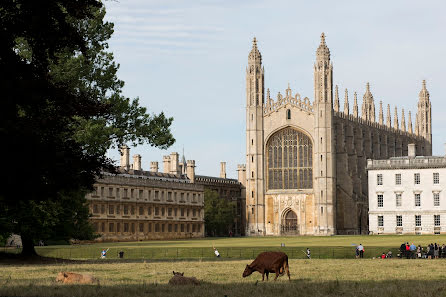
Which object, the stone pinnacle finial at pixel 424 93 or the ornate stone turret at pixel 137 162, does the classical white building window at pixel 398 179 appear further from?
the stone pinnacle finial at pixel 424 93

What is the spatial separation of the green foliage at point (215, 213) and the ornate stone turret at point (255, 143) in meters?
5.20

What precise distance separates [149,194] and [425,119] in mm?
58662

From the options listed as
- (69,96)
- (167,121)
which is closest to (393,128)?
(167,121)

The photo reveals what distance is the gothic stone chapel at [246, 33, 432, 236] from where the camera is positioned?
110 meters

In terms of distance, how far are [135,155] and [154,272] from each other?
9265 cm

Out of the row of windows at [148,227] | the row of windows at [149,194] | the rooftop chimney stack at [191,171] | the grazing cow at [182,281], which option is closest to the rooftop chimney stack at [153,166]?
the rooftop chimney stack at [191,171]

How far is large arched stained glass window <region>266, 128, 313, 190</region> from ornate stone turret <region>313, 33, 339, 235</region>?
178 cm

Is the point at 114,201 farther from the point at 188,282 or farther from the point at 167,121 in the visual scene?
the point at 188,282

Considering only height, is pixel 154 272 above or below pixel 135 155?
below

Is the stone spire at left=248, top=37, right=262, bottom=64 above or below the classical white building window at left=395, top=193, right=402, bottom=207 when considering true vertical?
above

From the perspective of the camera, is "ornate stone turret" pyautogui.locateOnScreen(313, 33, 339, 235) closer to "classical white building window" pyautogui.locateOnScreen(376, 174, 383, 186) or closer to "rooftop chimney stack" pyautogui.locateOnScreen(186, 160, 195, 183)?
"classical white building window" pyautogui.locateOnScreen(376, 174, 383, 186)

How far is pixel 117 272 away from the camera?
30266mm

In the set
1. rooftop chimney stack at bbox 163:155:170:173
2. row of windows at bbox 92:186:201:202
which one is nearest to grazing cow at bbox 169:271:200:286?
row of windows at bbox 92:186:201:202

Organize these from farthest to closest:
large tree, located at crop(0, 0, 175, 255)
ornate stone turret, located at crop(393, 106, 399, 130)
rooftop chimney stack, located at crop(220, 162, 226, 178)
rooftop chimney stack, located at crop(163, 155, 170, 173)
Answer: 1. rooftop chimney stack, located at crop(220, 162, 226, 178)
2. ornate stone turret, located at crop(393, 106, 399, 130)
3. rooftop chimney stack, located at crop(163, 155, 170, 173)
4. large tree, located at crop(0, 0, 175, 255)
